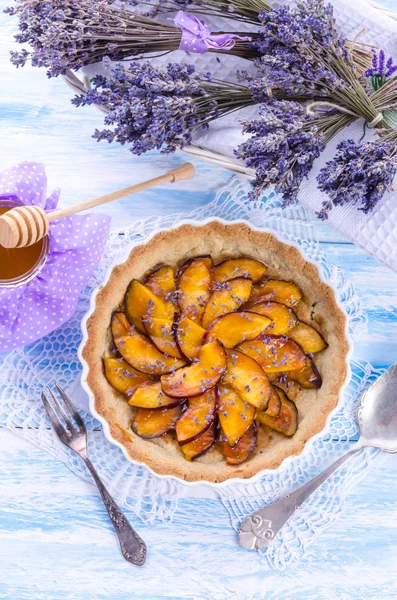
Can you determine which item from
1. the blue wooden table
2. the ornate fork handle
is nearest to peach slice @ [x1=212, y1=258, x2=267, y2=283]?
the blue wooden table

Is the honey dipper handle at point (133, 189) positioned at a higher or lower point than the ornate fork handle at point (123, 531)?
higher

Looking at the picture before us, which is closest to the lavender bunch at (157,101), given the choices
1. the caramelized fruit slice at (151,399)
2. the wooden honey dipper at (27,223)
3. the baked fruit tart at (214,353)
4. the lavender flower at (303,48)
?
the lavender flower at (303,48)

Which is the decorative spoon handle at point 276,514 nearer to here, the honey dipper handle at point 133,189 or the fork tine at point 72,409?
the fork tine at point 72,409

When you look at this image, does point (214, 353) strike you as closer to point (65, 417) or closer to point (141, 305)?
point (141, 305)

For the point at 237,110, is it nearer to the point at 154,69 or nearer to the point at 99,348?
the point at 154,69

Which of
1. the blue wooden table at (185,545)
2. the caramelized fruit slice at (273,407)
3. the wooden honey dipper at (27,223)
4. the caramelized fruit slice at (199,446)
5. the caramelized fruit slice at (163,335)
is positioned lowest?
the blue wooden table at (185,545)

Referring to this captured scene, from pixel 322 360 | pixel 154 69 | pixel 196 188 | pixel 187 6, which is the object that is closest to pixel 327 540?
pixel 322 360

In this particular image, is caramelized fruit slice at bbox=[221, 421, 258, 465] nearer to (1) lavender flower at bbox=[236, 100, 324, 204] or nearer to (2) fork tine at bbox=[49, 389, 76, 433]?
(2) fork tine at bbox=[49, 389, 76, 433]
